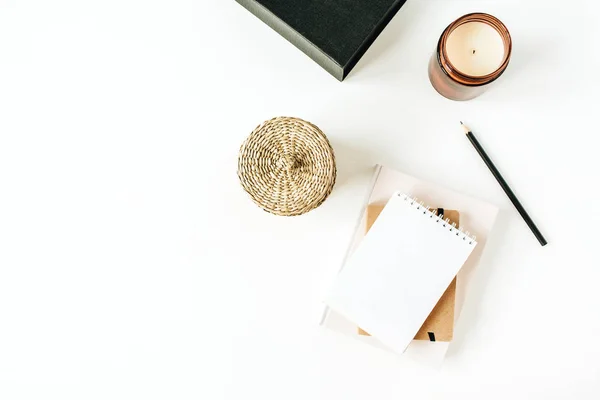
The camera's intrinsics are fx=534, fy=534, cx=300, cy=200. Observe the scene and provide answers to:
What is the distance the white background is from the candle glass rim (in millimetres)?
75

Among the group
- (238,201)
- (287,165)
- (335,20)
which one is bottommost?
(238,201)

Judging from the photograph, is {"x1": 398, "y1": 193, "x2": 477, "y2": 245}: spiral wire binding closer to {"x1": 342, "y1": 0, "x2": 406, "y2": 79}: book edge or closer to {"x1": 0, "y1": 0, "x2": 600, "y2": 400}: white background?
{"x1": 0, "y1": 0, "x2": 600, "y2": 400}: white background

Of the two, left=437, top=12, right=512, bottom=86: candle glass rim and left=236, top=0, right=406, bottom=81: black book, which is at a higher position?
left=437, top=12, right=512, bottom=86: candle glass rim

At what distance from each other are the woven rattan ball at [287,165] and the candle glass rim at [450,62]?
0.53ft

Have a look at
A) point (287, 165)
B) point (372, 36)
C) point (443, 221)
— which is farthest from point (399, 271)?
point (372, 36)

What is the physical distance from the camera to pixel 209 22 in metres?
0.71

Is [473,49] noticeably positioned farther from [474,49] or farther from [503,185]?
[503,185]

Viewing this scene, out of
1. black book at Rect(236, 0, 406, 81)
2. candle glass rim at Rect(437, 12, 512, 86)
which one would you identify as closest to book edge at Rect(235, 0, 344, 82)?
black book at Rect(236, 0, 406, 81)

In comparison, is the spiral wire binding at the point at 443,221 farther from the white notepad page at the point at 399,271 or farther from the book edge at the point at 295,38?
the book edge at the point at 295,38

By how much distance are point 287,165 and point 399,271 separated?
0.19 metres

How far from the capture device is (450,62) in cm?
62

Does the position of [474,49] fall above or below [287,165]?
above

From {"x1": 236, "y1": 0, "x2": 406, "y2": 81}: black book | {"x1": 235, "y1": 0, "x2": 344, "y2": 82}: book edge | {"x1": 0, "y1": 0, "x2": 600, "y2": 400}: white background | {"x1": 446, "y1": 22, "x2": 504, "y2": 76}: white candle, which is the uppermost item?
{"x1": 446, "y1": 22, "x2": 504, "y2": 76}: white candle

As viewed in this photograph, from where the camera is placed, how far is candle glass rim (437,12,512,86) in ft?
1.98
